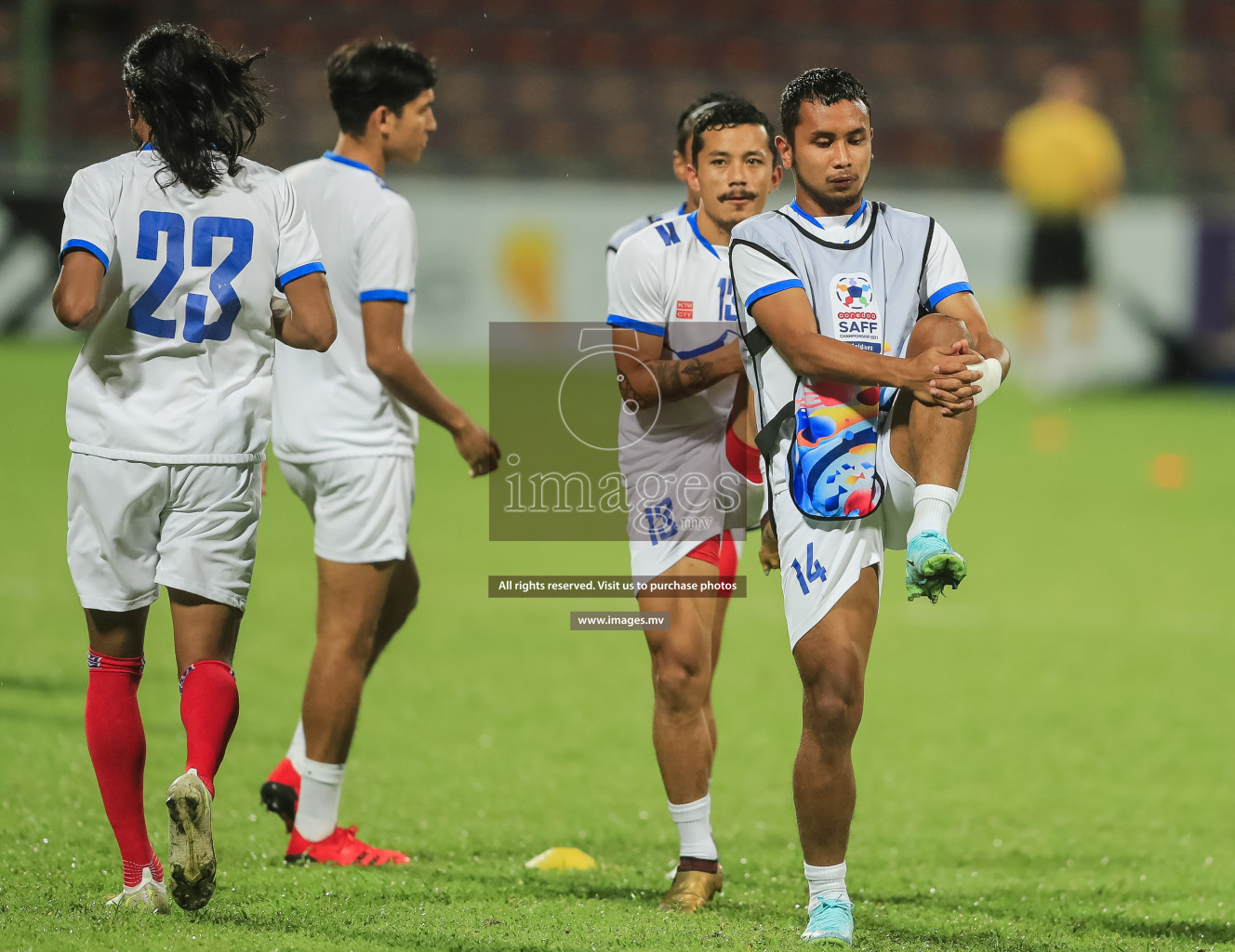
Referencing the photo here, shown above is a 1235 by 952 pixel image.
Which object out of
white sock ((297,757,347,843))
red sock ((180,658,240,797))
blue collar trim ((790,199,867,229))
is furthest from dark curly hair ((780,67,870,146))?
white sock ((297,757,347,843))

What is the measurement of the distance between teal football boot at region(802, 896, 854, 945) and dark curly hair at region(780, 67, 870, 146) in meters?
1.78

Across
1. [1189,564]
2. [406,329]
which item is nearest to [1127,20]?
[1189,564]

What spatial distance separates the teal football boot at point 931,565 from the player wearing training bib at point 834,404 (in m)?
Result: 0.16

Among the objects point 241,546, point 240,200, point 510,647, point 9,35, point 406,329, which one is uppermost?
point 9,35

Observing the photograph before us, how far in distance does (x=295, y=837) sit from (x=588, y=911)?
3.32 feet

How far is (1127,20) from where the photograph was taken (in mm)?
22688

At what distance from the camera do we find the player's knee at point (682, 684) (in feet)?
13.2

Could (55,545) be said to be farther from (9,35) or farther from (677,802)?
(9,35)

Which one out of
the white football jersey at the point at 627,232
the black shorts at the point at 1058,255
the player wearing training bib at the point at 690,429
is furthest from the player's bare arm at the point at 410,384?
the black shorts at the point at 1058,255

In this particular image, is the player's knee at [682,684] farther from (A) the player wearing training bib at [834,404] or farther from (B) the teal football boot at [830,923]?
(B) the teal football boot at [830,923]

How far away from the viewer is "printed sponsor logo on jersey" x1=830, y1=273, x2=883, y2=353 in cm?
350

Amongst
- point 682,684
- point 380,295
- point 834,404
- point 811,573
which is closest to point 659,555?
point 682,684

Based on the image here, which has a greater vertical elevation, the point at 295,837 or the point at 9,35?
the point at 9,35

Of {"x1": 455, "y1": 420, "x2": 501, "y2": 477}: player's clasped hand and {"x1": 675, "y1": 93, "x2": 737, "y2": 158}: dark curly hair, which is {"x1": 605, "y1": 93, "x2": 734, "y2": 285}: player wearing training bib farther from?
{"x1": 455, "y1": 420, "x2": 501, "y2": 477}: player's clasped hand
